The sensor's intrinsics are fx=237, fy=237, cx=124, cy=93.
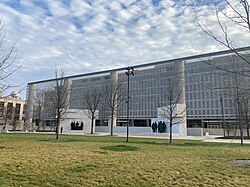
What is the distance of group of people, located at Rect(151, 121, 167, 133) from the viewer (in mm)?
40094

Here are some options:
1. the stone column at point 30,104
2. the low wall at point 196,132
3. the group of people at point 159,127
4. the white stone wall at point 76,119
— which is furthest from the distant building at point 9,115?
the low wall at point 196,132

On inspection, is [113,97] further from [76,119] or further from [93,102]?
[76,119]

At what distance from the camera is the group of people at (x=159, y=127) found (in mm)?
40094

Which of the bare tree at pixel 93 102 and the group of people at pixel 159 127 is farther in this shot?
the bare tree at pixel 93 102

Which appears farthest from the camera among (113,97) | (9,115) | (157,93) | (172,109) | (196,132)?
(157,93)

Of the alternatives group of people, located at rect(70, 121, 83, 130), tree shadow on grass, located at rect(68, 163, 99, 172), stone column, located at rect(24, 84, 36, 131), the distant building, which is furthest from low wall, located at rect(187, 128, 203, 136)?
stone column, located at rect(24, 84, 36, 131)

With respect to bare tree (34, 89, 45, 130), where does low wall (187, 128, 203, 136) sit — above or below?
below

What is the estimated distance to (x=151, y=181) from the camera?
634 cm

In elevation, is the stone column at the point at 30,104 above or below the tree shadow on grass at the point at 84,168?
above

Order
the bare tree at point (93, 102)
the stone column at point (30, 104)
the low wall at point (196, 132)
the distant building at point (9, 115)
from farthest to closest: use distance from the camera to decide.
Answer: the stone column at point (30, 104) < the bare tree at point (93, 102) < the low wall at point (196, 132) < the distant building at point (9, 115)

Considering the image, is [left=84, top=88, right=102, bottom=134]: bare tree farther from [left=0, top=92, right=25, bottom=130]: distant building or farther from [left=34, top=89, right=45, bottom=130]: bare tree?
[left=0, top=92, right=25, bottom=130]: distant building

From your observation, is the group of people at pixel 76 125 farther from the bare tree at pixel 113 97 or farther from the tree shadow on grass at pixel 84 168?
the tree shadow on grass at pixel 84 168

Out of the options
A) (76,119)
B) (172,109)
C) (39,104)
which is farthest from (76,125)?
(172,109)

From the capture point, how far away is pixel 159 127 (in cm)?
4106
